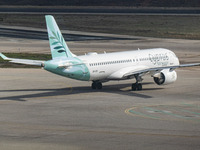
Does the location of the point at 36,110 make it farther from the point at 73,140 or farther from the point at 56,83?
the point at 56,83

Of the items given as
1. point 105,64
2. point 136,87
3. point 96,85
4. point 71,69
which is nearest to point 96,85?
point 96,85

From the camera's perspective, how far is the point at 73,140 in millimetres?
36438

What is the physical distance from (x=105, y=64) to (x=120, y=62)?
222 centimetres

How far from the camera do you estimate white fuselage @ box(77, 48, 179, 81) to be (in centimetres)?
5716

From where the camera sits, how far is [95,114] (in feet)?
151

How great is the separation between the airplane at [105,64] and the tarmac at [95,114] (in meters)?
1.81

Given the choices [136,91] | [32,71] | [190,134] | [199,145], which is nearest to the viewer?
[199,145]

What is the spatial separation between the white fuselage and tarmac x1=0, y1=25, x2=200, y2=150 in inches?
90.2

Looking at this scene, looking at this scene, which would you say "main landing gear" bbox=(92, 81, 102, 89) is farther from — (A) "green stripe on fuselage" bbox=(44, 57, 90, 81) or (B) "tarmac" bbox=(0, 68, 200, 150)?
(A) "green stripe on fuselage" bbox=(44, 57, 90, 81)

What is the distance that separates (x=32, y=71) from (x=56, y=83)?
11.7m

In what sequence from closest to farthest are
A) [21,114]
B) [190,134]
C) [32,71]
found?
[190,134]
[21,114]
[32,71]

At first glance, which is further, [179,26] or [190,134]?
[179,26]

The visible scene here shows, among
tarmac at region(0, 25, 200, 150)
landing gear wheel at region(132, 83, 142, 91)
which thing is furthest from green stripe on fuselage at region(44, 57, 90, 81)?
landing gear wheel at region(132, 83, 142, 91)
